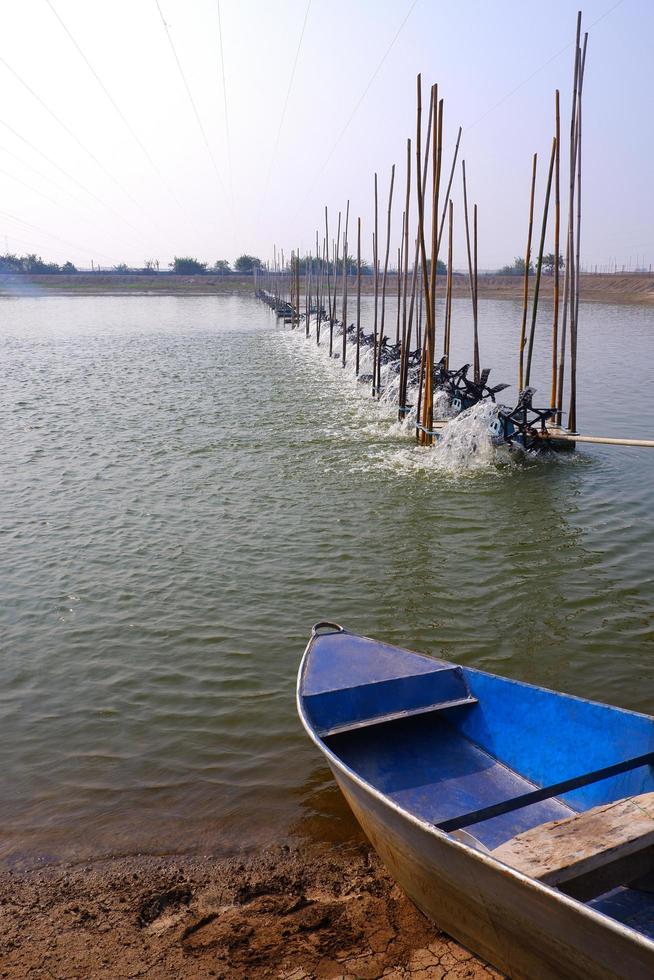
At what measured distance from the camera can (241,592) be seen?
24.5 feet

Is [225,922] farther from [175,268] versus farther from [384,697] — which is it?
[175,268]

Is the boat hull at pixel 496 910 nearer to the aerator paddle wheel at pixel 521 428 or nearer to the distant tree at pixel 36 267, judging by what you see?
the aerator paddle wheel at pixel 521 428

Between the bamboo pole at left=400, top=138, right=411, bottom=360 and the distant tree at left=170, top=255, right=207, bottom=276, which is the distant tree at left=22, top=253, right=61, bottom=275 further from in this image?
the bamboo pole at left=400, top=138, right=411, bottom=360

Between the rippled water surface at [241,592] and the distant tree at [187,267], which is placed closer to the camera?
the rippled water surface at [241,592]

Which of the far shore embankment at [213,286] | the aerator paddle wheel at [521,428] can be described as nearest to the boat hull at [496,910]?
the aerator paddle wheel at [521,428]

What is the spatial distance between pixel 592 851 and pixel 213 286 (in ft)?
355

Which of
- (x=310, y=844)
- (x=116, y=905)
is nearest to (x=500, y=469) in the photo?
(x=310, y=844)

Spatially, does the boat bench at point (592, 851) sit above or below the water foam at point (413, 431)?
below

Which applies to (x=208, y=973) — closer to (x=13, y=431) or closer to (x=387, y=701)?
(x=387, y=701)

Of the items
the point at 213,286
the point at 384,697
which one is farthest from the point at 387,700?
the point at 213,286

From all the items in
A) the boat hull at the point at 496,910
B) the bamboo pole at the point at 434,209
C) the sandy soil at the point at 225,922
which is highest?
the bamboo pole at the point at 434,209

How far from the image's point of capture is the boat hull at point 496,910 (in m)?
2.44

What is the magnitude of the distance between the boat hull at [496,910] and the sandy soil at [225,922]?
20 centimetres

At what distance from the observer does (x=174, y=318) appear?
2105 inches
